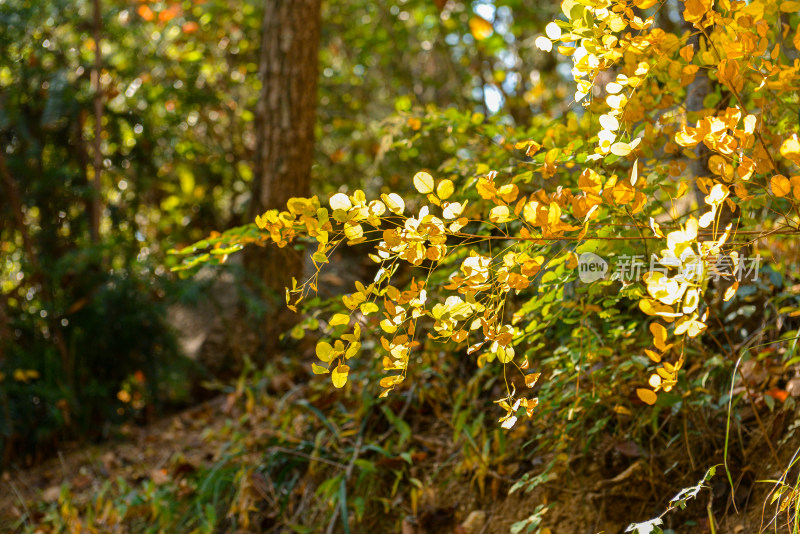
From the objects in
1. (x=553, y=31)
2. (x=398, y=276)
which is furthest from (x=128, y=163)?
(x=553, y=31)

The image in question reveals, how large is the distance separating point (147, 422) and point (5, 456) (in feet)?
2.26

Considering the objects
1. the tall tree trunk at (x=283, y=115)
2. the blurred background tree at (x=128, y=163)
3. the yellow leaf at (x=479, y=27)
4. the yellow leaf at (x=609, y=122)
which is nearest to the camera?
the yellow leaf at (x=609, y=122)

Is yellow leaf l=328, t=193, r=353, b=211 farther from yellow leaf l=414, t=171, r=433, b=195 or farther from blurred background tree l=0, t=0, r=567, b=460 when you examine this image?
blurred background tree l=0, t=0, r=567, b=460

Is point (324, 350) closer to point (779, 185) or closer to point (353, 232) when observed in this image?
point (353, 232)

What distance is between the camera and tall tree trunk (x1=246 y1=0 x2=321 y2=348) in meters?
3.69

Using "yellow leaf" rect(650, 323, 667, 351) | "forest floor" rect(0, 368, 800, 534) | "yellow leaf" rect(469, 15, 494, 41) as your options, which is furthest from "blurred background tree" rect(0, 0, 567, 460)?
"yellow leaf" rect(650, 323, 667, 351)

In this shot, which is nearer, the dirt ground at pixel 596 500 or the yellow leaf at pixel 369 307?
the yellow leaf at pixel 369 307

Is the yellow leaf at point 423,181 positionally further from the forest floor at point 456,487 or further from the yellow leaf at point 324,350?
the forest floor at point 456,487

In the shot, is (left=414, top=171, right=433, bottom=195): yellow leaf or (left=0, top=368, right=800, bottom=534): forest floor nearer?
(left=414, top=171, right=433, bottom=195): yellow leaf

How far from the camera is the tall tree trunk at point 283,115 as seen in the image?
3689mm

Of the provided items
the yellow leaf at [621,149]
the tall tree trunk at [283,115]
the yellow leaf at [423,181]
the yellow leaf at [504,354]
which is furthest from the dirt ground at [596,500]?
the tall tree trunk at [283,115]

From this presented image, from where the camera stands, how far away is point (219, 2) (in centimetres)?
499

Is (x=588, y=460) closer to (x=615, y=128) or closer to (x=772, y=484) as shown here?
(x=772, y=484)

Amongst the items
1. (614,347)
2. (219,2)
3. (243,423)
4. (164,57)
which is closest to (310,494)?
(243,423)
